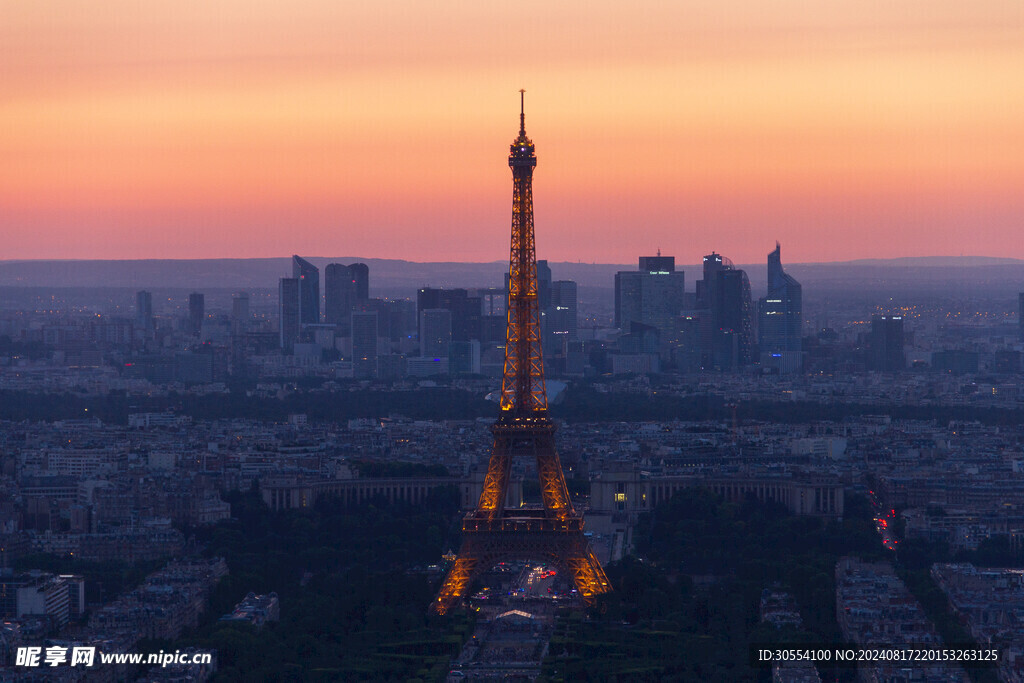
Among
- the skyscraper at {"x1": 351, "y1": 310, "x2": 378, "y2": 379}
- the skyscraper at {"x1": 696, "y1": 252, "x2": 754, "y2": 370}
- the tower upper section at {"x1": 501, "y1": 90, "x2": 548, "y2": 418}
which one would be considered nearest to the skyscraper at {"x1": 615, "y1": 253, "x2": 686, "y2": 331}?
the skyscraper at {"x1": 696, "y1": 252, "x2": 754, "y2": 370}

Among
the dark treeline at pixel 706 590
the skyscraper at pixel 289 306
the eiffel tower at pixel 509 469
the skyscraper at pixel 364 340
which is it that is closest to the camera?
the dark treeline at pixel 706 590

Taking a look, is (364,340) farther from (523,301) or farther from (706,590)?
(706,590)

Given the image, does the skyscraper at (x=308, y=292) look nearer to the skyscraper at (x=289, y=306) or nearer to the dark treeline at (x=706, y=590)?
the skyscraper at (x=289, y=306)

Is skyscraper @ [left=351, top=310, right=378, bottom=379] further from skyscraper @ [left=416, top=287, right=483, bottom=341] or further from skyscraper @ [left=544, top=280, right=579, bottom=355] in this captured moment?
skyscraper @ [left=544, top=280, right=579, bottom=355]

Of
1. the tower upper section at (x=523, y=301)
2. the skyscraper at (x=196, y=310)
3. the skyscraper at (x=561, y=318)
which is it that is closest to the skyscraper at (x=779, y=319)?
the skyscraper at (x=561, y=318)

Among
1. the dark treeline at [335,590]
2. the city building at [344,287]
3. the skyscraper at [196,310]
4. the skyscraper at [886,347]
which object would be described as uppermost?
the city building at [344,287]

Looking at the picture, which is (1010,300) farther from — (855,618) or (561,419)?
(855,618)

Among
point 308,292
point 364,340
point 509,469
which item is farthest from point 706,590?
point 308,292
